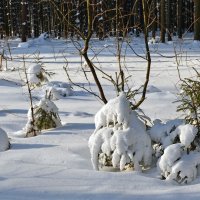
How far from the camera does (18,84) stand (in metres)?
9.99

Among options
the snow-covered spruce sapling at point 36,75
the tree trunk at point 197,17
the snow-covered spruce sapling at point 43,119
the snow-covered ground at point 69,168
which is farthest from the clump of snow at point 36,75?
the tree trunk at point 197,17

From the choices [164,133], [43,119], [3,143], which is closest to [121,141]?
[164,133]

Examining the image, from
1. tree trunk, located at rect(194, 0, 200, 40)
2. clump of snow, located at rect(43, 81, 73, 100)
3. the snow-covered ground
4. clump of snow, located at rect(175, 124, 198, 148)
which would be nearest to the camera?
the snow-covered ground

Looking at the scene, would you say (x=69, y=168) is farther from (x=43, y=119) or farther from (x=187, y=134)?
(x=43, y=119)

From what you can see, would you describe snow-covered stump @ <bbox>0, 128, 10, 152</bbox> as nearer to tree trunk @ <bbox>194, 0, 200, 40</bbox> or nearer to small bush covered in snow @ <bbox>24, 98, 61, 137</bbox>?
small bush covered in snow @ <bbox>24, 98, 61, 137</bbox>

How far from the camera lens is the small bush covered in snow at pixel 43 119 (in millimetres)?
5449

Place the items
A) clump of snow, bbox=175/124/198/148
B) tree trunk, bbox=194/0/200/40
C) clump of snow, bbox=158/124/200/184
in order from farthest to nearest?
tree trunk, bbox=194/0/200/40
clump of snow, bbox=175/124/198/148
clump of snow, bbox=158/124/200/184

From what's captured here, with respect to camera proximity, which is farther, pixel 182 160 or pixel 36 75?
pixel 36 75

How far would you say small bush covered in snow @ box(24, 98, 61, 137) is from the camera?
17.9 feet

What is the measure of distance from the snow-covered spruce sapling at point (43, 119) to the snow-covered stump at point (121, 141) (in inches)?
66.7

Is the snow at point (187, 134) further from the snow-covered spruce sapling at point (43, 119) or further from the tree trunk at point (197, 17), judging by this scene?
the tree trunk at point (197, 17)

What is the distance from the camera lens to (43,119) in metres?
5.50

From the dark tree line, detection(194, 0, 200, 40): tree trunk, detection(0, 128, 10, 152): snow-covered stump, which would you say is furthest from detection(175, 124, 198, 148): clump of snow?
detection(194, 0, 200, 40): tree trunk

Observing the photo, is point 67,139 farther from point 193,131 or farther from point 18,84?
point 18,84
